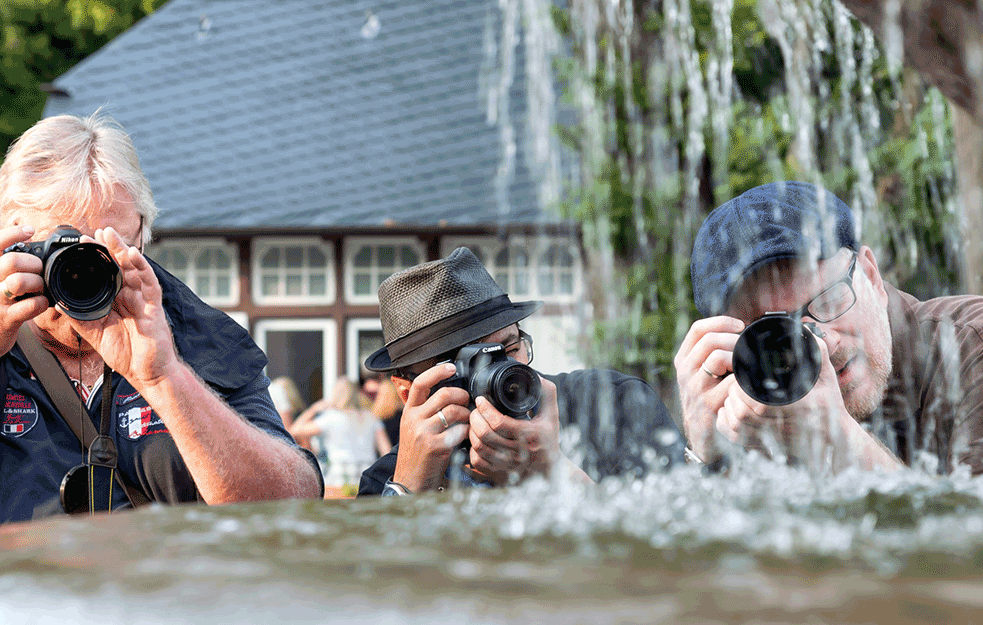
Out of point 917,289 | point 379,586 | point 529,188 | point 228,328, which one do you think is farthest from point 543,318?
point 379,586

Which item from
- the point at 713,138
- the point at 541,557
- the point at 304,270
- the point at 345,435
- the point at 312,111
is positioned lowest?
the point at 345,435

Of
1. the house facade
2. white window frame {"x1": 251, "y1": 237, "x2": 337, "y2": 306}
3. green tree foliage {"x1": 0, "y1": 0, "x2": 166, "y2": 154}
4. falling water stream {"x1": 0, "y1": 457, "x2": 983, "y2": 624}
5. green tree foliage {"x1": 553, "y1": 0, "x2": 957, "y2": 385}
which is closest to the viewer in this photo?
falling water stream {"x1": 0, "y1": 457, "x2": 983, "y2": 624}

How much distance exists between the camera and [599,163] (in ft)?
16.7

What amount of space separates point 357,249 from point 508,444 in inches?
371

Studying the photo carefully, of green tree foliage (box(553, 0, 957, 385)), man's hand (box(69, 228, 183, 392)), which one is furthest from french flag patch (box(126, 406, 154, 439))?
green tree foliage (box(553, 0, 957, 385))

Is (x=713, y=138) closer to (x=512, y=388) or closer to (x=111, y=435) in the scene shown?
(x=512, y=388)

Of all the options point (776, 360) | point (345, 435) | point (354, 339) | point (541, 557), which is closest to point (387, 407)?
point (345, 435)

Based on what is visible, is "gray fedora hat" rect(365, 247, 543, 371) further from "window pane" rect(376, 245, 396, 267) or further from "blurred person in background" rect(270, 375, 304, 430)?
"window pane" rect(376, 245, 396, 267)

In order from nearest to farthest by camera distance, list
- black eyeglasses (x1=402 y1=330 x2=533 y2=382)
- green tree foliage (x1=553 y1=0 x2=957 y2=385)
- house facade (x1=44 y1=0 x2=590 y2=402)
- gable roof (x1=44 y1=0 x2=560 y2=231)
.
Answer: black eyeglasses (x1=402 y1=330 x2=533 y2=382) < green tree foliage (x1=553 y1=0 x2=957 y2=385) < house facade (x1=44 y1=0 x2=590 y2=402) < gable roof (x1=44 y1=0 x2=560 y2=231)

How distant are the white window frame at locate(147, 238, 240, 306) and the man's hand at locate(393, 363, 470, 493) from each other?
967 cm

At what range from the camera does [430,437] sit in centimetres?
193

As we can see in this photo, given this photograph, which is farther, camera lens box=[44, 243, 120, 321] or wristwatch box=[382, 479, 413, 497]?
wristwatch box=[382, 479, 413, 497]

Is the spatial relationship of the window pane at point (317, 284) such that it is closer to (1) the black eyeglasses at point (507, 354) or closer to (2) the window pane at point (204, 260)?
(2) the window pane at point (204, 260)

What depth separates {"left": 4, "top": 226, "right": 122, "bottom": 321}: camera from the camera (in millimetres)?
1626
